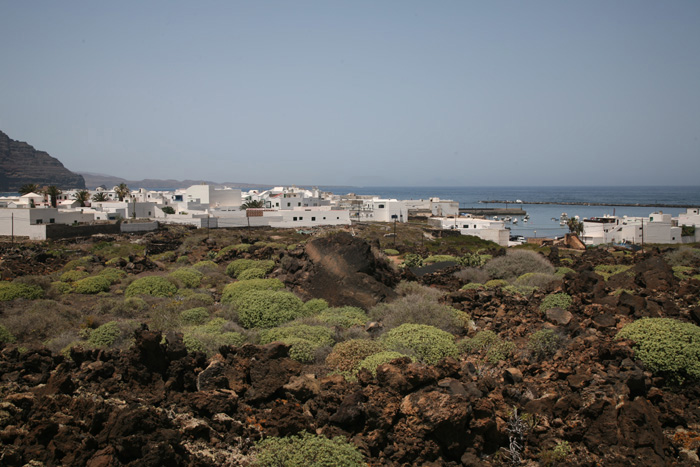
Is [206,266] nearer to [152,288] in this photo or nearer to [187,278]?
[187,278]

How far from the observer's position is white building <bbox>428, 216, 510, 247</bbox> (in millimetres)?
55938

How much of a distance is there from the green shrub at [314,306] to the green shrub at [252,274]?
507 centimetres

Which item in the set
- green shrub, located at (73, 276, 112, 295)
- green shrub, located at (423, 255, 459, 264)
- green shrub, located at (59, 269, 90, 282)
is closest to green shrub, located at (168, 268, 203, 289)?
green shrub, located at (73, 276, 112, 295)

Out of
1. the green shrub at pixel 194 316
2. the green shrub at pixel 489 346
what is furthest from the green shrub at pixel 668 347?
the green shrub at pixel 194 316

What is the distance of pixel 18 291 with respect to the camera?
18578mm

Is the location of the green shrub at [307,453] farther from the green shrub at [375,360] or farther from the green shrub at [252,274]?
the green shrub at [252,274]

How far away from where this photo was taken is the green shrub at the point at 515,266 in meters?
24.7

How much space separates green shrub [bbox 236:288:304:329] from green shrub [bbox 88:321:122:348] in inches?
143

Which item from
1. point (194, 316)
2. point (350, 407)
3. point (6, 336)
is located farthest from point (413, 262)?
point (350, 407)

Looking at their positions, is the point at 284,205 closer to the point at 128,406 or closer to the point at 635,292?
the point at 635,292

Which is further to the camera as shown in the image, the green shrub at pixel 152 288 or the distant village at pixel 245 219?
the distant village at pixel 245 219

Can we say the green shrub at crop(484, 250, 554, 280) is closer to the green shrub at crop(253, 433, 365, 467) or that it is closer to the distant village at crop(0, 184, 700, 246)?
the green shrub at crop(253, 433, 365, 467)

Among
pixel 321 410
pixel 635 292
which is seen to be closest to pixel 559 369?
pixel 321 410

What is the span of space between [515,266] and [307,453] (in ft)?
64.4
